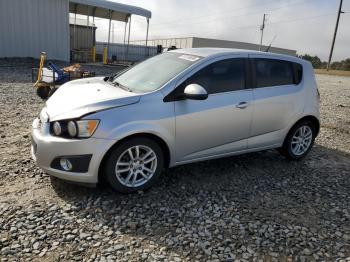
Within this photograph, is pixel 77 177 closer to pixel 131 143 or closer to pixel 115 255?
pixel 131 143

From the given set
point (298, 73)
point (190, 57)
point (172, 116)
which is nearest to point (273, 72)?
point (298, 73)

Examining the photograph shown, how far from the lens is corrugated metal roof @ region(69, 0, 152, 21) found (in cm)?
2024

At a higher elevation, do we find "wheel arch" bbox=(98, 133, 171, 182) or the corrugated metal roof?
the corrugated metal roof

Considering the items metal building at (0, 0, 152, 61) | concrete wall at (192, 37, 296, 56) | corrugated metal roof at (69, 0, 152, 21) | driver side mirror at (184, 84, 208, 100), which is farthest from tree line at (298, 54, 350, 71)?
driver side mirror at (184, 84, 208, 100)

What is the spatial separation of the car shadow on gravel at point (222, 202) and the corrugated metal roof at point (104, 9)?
59.8ft

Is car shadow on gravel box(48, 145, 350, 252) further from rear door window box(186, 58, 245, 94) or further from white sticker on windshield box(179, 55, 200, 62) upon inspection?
white sticker on windshield box(179, 55, 200, 62)

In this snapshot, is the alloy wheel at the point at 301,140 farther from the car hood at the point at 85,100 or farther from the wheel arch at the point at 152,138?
the car hood at the point at 85,100

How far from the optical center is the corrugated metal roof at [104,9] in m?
20.2

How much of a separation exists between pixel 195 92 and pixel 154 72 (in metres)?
0.88

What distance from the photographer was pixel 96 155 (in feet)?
11.2

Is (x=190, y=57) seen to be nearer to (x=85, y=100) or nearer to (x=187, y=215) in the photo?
(x=85, y=100)

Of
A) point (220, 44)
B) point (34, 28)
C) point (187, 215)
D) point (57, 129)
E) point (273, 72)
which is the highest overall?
point (220, 44)

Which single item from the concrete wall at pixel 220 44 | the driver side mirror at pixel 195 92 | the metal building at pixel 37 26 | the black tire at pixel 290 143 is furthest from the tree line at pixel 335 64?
the driver side mirror at pixel 195 92

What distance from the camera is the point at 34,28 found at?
1861 centimetres
